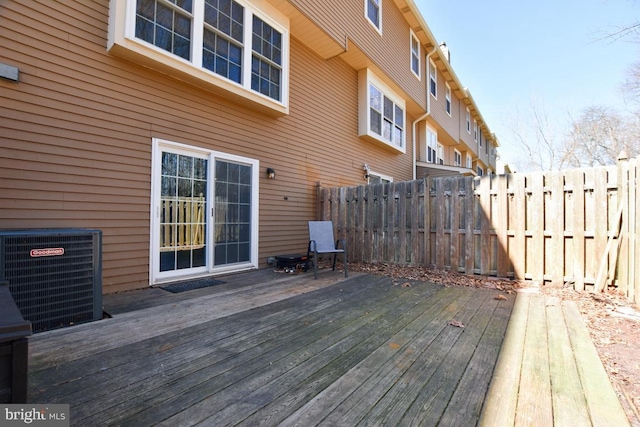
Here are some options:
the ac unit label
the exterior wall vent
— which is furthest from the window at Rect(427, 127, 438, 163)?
the ac unit label

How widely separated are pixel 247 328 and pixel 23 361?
1610mm

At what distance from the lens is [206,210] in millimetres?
4602

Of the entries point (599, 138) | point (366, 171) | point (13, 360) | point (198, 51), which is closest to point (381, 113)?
point (366, 171)

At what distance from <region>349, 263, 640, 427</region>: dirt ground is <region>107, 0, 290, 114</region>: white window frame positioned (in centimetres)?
378

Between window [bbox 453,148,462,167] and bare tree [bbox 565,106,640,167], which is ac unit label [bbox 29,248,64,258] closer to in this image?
window [bbox 453,148,462,167]

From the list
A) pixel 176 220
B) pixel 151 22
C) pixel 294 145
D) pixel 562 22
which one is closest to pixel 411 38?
pixel 562 22

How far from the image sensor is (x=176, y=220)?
168 inches

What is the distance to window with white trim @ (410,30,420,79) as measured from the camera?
385 inches

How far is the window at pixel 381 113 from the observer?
799 cm

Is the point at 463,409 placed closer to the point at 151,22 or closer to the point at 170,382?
the point at 170,382

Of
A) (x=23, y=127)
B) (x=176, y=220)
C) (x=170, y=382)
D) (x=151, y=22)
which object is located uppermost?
(x=151, y=22)

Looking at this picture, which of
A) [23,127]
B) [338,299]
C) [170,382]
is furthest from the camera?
[338,299]

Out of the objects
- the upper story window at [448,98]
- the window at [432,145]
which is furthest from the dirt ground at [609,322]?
the upper story window at [448,98]

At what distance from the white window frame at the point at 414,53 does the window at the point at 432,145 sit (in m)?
2.35
